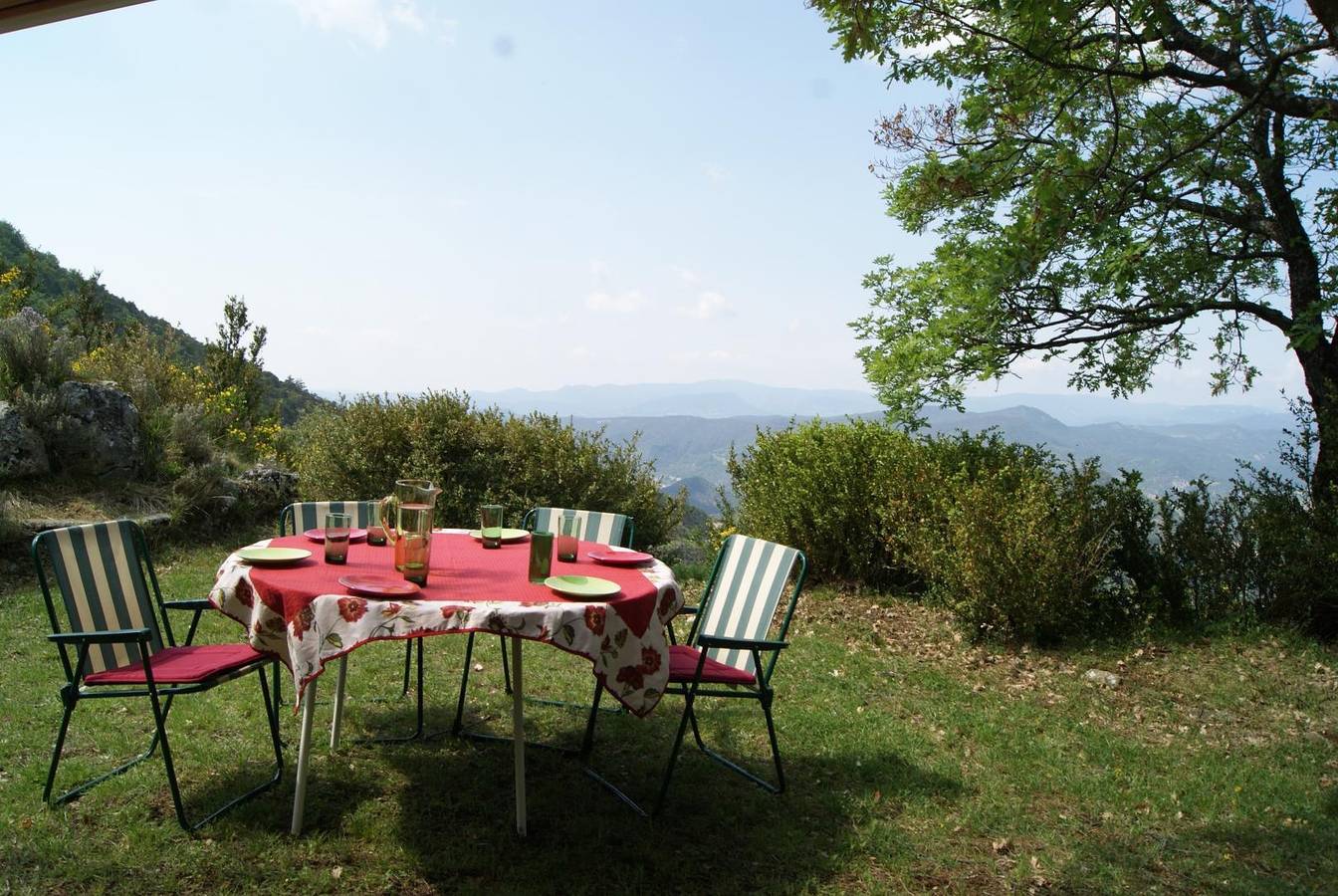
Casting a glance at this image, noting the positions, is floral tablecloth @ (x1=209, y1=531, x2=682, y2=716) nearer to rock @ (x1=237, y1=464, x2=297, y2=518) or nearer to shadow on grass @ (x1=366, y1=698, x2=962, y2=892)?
shadow on grass @ (x1=366, y1=698, x2=962, y2=892)

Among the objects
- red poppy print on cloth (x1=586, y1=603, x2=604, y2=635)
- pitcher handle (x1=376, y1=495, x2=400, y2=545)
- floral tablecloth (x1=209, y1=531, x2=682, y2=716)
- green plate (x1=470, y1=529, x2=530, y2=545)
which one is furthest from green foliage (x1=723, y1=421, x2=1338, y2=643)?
pitcher handle (x1=376, y1=495, x2=400, y2=545)

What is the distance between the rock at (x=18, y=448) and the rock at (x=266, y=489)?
5.46 feet

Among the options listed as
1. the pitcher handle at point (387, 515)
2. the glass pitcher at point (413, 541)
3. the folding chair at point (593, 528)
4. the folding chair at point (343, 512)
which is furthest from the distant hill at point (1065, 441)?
the glass pitcher at point (413, 541)

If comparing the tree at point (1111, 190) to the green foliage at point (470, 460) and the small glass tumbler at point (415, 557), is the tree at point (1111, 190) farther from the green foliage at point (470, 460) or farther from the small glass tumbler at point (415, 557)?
the small glass tumbler at point (415, 557)

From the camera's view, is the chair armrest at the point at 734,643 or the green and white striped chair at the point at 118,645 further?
the chair armrest at the point at 734,643

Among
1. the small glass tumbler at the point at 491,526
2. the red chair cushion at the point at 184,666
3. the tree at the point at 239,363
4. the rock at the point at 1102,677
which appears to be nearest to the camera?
the red chair cushion at the point at 184,666

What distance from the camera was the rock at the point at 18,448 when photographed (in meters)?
7.51

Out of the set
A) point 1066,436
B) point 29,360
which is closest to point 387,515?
point 29,360

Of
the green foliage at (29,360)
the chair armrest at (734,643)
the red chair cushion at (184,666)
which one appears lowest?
the red chair cushion at (184,666)

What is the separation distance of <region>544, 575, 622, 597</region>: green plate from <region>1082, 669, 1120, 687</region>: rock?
A: 12.4 ft

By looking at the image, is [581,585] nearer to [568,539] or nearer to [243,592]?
[568,539]

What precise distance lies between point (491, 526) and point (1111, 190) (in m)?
4.67

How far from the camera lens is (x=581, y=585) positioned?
307 cm

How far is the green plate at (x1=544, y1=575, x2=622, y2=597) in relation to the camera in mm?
2971
